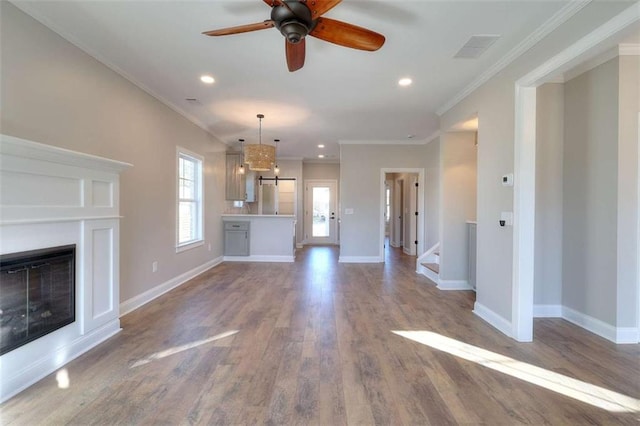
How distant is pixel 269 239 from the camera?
253 inches

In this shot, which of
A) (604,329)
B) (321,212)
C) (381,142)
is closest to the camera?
(604,329)

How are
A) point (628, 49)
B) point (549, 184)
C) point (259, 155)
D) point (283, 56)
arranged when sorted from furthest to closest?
point (259, 155) < point (549, 184) < point (283, 56) < point (628, 49)

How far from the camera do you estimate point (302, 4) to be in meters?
1.68

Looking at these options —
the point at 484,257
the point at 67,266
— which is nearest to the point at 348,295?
the point at 484,257

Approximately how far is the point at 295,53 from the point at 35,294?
249cm

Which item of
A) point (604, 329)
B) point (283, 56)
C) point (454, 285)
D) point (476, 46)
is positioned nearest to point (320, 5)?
point (283, 56)

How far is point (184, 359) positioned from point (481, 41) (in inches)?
143

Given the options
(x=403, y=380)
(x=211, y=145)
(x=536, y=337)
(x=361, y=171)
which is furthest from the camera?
(x=361, y=171)

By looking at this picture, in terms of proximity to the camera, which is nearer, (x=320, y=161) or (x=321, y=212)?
(x=320, y=161)

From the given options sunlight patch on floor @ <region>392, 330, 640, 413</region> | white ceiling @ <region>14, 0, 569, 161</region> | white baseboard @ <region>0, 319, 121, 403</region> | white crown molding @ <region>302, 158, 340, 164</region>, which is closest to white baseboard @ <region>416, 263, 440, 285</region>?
sunlight patch on floor @ <region>392, 330, 640, 413</region>

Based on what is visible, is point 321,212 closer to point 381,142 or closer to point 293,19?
point 381,142

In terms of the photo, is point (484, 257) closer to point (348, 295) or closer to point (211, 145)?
point (348, 295)

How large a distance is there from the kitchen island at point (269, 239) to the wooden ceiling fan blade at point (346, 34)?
4644 millimetres

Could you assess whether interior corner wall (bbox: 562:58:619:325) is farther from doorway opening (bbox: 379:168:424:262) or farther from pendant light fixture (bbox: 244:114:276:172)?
pendant light fixture (bbox: 244:114:276:172)
